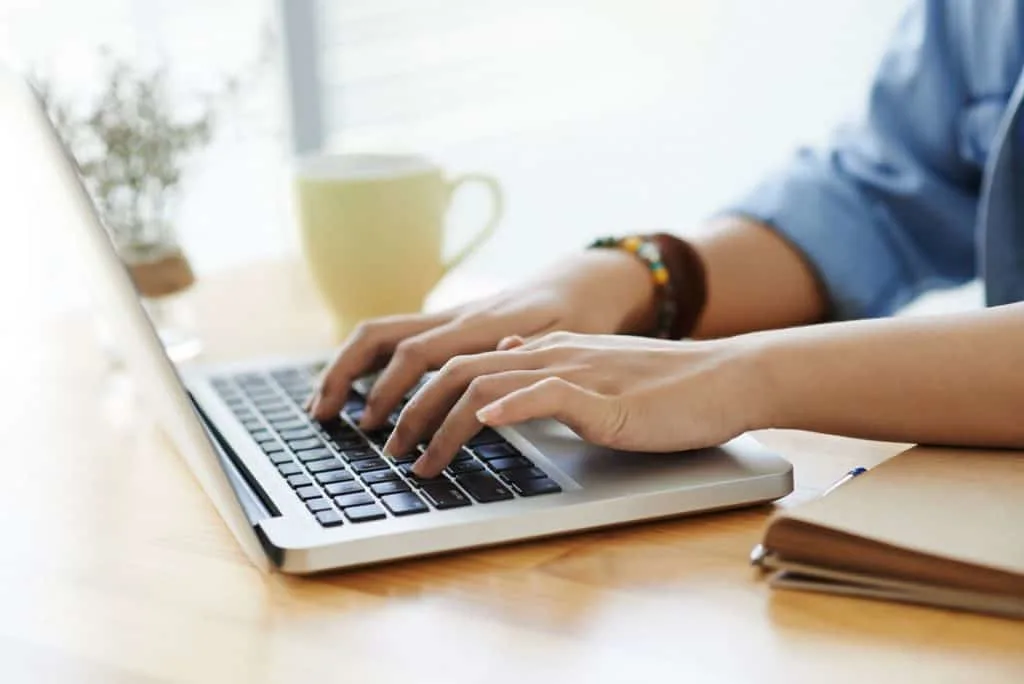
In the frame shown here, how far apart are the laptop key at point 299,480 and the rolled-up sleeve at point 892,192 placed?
0.58 m

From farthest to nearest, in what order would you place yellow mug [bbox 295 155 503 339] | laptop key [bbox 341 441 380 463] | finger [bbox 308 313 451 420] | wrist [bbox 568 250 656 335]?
yellow mug [bbox 295 155 503 339] → wrist [bbox 568 250 656 335] → finger [bbox 308 313 451 420] → laptop key [bbox 341 441 380 463]

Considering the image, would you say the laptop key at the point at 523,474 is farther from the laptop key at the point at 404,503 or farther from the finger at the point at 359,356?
the finger at the point at 359,356

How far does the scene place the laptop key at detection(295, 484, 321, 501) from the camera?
74 cm

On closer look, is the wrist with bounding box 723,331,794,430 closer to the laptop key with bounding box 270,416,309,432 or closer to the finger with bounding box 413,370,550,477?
the finger with bounding box 413,370,550,477

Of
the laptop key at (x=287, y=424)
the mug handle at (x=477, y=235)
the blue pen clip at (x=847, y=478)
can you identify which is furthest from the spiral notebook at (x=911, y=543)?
the mug handle at (x=477, y=235)

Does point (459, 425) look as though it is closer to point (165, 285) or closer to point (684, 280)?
point (684, 280)

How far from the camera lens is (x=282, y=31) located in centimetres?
218

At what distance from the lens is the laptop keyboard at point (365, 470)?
73 cm

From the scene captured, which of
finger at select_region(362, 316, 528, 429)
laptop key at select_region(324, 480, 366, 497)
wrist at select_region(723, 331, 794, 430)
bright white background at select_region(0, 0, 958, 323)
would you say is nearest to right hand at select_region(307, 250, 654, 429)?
finger at select_region(362, 316, 528, 429)

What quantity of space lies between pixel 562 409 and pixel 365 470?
0.12 metres

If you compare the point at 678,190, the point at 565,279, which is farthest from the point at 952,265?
the point at 678,190

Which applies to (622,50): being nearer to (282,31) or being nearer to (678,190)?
A: (678,190)

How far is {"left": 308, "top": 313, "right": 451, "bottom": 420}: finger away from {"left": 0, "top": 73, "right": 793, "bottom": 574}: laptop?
2cm

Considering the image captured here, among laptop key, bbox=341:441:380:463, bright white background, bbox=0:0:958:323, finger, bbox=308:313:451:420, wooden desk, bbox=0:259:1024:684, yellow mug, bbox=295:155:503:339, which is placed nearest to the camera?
wooden desk, bbox=0:259:1024:684
